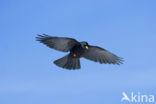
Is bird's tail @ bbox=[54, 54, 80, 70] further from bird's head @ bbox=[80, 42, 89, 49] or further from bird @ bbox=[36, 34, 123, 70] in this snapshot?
bird's head @ bbox=[80, 42, 89, 49]

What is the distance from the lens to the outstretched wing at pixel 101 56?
12.4m

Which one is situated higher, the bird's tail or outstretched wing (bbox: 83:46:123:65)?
outstretched wing (bbox: 83:46:123:65)

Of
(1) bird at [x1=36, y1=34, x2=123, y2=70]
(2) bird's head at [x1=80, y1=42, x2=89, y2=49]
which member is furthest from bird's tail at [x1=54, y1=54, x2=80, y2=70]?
(2) bird's head at [x1=80, y1=42, x2=89, y2=49]

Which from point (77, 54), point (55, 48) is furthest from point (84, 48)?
point (55, 48)

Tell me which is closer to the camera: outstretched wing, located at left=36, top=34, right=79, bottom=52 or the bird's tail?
outstretched wing, located at left=36, top=34, right=79, bottom=52

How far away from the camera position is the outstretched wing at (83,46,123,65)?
12352 mm

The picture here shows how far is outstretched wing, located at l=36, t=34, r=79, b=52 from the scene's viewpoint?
11352mm

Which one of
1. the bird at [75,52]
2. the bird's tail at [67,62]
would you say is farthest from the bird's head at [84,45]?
the bird's tail at [67,62]

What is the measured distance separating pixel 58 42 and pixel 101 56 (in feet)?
5.88

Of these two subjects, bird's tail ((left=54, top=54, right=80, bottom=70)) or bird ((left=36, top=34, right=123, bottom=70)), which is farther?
bird's tail ((left=54, top=54, right=80, bottom=70))

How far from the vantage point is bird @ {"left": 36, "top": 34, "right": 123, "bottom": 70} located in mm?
11438

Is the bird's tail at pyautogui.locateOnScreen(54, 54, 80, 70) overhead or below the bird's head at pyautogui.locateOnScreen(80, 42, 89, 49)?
below

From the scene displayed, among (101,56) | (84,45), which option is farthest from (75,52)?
(101,56)

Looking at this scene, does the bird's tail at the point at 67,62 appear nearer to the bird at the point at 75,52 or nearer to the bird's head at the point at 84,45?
the bird at the point at 75,52
